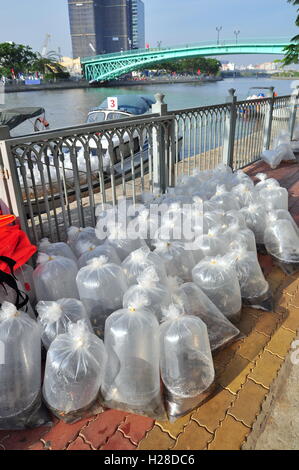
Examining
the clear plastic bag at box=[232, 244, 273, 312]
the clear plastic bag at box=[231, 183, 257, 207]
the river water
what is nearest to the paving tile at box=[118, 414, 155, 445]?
the clear plastic bag at box=[232, 244, 273, 312]

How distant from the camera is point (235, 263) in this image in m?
2.47

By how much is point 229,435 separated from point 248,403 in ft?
0.74

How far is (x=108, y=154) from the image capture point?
483 centimetres

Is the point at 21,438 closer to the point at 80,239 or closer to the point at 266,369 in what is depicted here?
the point at 266,369

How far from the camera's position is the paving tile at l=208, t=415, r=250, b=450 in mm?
1480

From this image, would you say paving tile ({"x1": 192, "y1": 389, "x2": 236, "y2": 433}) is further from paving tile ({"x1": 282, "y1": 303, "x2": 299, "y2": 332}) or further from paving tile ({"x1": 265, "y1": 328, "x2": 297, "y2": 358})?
paving tile ({"x1": 282, "y1": 303, "x2": 299, "y2": 332})

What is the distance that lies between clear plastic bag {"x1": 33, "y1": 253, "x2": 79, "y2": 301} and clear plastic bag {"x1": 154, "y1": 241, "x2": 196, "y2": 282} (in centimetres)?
70

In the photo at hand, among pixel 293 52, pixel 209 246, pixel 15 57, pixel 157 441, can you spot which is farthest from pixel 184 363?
pixel 15 57

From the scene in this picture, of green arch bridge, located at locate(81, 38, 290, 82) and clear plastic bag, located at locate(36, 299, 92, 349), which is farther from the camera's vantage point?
green arch bridge, located at locate(81, 38, 290, 82)

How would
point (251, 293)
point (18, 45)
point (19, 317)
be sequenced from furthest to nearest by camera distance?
point (18, 45), point (251, 293), point (19, 317)
